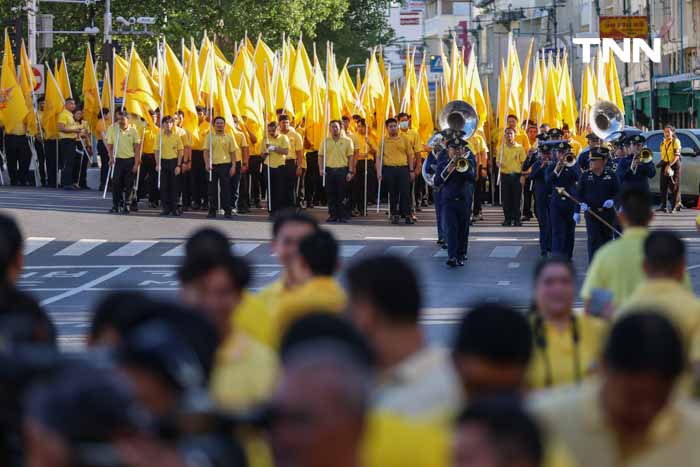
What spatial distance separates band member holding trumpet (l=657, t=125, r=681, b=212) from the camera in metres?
34.6

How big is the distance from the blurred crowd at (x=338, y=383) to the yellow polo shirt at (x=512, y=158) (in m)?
24.8

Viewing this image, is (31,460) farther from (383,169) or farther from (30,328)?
(383,169)

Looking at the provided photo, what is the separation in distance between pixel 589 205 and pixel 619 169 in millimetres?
3519

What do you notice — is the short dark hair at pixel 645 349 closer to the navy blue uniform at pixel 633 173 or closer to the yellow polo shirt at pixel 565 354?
the yellow polo shirt at pixel 565 354

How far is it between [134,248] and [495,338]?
20.4 m

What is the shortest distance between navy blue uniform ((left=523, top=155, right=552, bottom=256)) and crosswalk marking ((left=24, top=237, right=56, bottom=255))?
281 inches

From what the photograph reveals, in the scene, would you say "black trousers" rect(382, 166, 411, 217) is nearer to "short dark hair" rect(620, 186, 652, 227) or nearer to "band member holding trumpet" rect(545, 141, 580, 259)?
"band member holding trumpet" rect(545, 141, 580, 259)

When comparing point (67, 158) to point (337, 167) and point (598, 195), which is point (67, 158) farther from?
point (598, 195)

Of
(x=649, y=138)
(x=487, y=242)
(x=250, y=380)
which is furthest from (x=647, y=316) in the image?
(x=649, y=138)

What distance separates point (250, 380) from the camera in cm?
577

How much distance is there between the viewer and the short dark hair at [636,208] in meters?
10.1

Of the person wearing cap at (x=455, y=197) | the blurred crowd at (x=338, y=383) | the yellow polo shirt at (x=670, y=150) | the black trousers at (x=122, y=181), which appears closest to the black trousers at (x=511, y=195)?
the yellow polo shirt at (x=670, y=150)

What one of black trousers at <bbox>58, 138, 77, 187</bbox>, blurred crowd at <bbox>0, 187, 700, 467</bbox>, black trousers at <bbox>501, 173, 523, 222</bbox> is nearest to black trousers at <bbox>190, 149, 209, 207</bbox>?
black trousers at <bbox>501, 173, 523, 222</bbox>

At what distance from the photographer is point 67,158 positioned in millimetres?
40906
